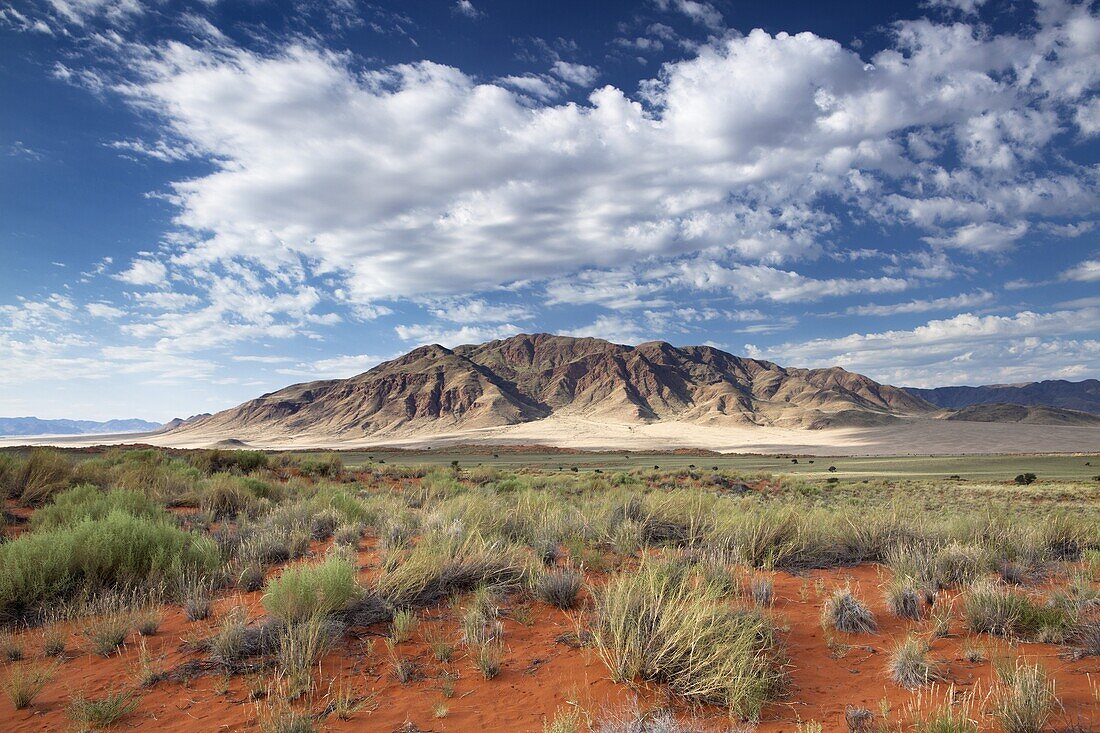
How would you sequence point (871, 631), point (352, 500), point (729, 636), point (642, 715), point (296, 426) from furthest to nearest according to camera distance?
point (296, 426) → point (352, 500) → point (871, 631) → point (729, 636) → point (642, 715)

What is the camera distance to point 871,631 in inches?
231

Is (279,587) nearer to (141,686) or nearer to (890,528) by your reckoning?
(141,686)

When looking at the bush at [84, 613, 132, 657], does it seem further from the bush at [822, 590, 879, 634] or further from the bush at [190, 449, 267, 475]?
the bush at [190, 449, 267, 475]

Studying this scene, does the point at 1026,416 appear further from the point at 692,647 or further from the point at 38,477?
the point at 38,477

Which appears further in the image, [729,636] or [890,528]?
[890,528]

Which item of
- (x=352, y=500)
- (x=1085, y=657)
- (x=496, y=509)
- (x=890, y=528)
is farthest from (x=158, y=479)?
(x=1085, y=657)

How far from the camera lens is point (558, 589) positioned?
21.7ft

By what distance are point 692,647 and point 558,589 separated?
235 cm

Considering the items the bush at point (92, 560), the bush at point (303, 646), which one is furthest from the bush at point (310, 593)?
the bush at point (92, 560)

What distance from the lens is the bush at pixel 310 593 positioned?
223 inches

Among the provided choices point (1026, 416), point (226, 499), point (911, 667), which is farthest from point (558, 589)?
point (1026, 416)

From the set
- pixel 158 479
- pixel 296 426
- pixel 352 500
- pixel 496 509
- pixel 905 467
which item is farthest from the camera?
pixel 296 426

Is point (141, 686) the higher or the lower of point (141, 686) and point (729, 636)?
the lower

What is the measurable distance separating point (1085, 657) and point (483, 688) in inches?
206
